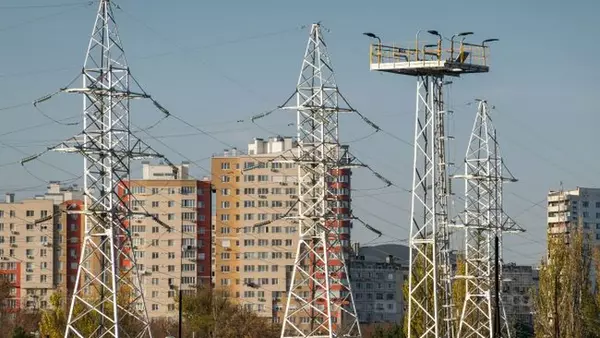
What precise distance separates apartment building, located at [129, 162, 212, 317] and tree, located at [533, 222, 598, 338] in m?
64.8

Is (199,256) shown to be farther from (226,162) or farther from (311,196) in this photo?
(311,196)

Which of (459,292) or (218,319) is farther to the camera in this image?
(218,319)

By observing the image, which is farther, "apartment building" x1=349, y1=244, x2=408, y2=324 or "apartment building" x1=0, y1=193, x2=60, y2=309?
"apartment building" x1=349, y1=244, x2=408, y2=324

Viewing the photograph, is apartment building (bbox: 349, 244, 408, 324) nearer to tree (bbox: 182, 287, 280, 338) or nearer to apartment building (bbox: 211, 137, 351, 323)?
apartment building (bbox: 211, 137, 351, 323)

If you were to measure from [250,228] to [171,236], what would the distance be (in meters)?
7.35

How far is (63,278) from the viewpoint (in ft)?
496

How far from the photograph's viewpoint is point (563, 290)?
85.8 meters

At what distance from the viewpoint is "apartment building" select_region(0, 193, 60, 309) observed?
5979 inches

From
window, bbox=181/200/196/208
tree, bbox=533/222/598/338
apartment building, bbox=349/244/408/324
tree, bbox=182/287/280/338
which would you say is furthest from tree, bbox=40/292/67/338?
apartment building, bbox=349/244/408/324

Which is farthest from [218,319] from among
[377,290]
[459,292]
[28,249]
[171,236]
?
[377,290]

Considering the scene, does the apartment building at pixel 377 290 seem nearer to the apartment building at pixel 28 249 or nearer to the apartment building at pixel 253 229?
the apartment building at pixel 253 229

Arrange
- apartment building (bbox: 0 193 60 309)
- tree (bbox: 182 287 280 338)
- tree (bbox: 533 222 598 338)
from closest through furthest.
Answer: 1. tree (bbox: 533 222 598 338)
2. tree (bbox: 182 287 280 338)
3. apartment building (bbox: 0 193 60 309)

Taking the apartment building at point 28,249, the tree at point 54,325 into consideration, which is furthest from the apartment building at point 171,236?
the tree at point 54,325

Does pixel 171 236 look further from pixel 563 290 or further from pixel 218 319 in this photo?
pixel 563 290
